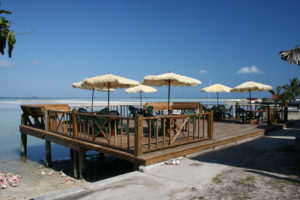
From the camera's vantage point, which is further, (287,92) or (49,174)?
(287,92)

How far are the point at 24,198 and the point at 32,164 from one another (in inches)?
181

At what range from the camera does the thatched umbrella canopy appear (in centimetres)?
590

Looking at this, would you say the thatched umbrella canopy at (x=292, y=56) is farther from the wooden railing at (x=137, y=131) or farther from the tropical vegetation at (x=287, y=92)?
the tropical vegetation at (x=287, y=92)

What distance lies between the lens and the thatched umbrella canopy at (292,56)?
5.90m

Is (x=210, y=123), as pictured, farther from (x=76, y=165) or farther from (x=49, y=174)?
(x=49, y=174)

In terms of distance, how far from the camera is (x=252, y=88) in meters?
12.0

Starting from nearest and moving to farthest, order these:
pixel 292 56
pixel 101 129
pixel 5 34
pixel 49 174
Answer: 1. pixel 5 34
2. pixel 292 56
3. pixel 101 129
4. pixel 49 174

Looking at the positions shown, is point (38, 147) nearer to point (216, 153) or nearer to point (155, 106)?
point (155, 106)

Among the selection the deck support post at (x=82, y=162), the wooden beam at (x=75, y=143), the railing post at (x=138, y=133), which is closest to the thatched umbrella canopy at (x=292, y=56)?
the railing post at (x=138, y=133)

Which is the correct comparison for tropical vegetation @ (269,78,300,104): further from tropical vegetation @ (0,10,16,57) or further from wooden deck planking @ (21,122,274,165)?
tropical vegetation @ (0,10,16,57)

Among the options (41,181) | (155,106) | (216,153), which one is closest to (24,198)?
(41,181)

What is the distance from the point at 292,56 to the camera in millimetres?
5988

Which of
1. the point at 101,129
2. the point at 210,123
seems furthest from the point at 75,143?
the point at 210,123

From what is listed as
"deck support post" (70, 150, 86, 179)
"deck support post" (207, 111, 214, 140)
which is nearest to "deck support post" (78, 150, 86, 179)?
"deck support post" (70, 150, 86, 179)
